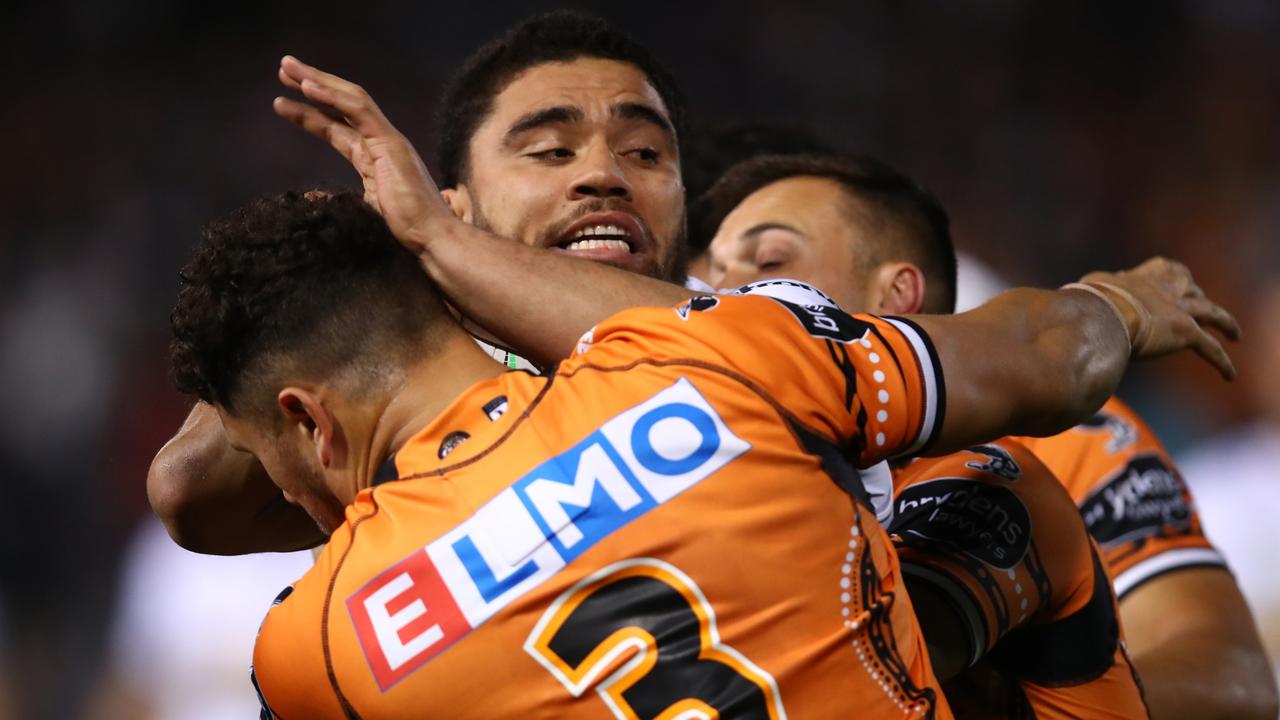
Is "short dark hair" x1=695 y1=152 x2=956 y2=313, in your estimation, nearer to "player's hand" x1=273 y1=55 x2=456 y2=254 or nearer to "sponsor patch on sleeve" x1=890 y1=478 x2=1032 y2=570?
"sponsor patch on sleeve" x1=890 y1=478 x2=1032 y2=570

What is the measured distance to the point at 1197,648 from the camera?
121 inches

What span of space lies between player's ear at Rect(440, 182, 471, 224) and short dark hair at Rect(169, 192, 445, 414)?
0.87m

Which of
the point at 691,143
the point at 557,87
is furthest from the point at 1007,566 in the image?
the point at 691,143

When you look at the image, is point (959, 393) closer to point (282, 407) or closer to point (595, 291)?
point (595, 291)

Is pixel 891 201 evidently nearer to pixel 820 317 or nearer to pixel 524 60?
pixel 524 60

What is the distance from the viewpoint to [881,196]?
3.49 m

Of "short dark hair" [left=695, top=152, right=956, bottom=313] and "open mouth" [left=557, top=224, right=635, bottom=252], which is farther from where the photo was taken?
"short dark hair" [left=695, top=152, right=956, bottom=313]

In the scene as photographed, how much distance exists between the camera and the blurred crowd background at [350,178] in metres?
5.92

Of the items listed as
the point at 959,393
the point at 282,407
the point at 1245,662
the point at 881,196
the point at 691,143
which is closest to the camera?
the point at 959,393

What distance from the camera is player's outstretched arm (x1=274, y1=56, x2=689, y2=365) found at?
2.17m

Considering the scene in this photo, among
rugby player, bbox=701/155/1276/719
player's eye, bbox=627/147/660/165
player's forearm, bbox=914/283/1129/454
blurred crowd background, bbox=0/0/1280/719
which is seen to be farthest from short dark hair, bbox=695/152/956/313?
blurred crowd background, bbox=0/0/1280/719

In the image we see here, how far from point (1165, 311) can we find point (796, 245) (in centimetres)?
115

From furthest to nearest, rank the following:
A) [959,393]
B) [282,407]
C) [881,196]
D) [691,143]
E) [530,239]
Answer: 1. [691,143]
2. [881,196]
3. [530,239]
4. [282,407]
5. [959,393]

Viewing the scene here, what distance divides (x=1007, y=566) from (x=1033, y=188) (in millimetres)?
5359
